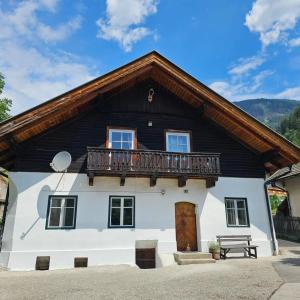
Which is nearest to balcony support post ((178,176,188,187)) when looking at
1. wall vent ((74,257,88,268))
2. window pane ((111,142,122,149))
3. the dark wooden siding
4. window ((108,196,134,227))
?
the dark wooden siding

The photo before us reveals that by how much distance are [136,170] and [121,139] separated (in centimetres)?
204

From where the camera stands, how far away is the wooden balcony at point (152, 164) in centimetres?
1138

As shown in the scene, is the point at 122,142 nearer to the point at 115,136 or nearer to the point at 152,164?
the point at 115,136

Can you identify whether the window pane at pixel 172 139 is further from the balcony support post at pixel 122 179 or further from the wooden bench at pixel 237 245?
the wooden bench at pixel 237 245

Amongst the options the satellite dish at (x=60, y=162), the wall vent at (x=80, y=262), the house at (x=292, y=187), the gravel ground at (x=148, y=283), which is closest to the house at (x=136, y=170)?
the wall vent at (x=80, y=262)

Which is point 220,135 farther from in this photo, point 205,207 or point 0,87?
point 0,87

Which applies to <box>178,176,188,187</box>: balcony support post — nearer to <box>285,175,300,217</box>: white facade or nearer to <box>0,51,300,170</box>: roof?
<box>0,51,300,170</box>: roof

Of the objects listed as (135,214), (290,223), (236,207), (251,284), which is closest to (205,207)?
(236,207)

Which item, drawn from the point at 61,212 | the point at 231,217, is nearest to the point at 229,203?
the point at 231,217

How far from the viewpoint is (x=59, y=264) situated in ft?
35.2

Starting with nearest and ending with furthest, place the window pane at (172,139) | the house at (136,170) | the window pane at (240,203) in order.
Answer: the house at (136,170) < the window pane at (240,203) < the window pane at (172,139)

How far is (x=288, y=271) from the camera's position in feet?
29.0

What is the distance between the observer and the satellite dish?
11508 mm

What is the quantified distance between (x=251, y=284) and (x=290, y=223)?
1177 cm
